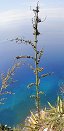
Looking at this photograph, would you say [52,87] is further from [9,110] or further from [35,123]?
[35,123]

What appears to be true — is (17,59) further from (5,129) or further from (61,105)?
(61,105)

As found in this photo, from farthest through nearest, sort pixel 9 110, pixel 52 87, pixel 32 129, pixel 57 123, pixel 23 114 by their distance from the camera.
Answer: pixel 52 87 → pixel 9 110 → pixel 23 114 → pixel 32 129 → pixel 57 123

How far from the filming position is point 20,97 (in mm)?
181625

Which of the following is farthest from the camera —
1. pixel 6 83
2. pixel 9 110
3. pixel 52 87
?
pixel 52 87

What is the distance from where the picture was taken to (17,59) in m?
25.0

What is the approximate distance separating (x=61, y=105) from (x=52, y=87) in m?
187

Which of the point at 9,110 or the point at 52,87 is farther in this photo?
the point at 52,87

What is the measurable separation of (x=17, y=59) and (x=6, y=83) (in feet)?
7.20

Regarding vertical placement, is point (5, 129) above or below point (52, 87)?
above

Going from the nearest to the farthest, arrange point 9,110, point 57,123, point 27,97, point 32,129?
point 57,123
point 32,129
point 9,110
point 27,97

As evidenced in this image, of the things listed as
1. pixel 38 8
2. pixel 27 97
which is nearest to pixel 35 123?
pixel 38 8

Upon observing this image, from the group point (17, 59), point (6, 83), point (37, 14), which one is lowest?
point (6, 83)

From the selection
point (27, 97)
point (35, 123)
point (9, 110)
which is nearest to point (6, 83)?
point (35, 123)

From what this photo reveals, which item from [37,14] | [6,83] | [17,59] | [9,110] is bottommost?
[9,110]
